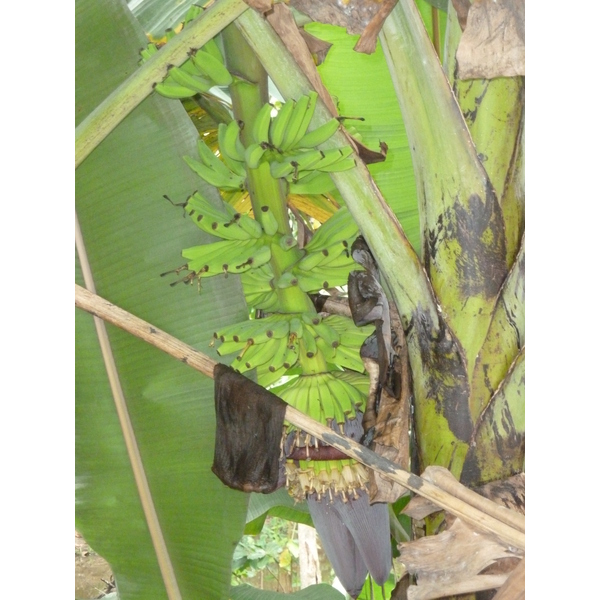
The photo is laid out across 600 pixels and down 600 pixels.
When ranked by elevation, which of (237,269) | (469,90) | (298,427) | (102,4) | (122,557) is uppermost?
(102,4)

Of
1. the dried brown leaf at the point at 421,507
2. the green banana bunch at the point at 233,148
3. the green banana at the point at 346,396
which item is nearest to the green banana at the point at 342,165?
the green banana bunch at the point at 233,148

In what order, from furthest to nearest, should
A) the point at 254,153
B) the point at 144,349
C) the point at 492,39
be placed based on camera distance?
the point at 144,349 → the point at 254,153 → the point at 492,39

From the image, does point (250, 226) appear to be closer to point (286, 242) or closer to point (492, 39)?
point (286, 242)

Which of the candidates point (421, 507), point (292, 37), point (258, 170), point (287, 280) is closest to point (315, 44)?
point (292, 37)

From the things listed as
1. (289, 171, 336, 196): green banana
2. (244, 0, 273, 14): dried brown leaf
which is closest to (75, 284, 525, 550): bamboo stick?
(289, 171, 336, 196): green banana
